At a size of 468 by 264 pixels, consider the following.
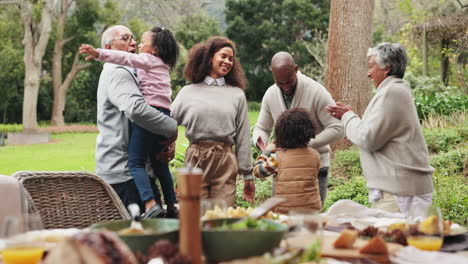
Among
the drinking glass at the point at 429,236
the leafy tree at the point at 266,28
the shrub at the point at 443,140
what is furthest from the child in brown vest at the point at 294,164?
the leafy tree at the point at 266,28

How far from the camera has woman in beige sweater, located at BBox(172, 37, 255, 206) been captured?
154 inches

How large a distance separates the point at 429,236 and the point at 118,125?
231 centimetres

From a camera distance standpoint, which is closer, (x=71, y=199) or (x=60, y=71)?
(x=71, y=199)

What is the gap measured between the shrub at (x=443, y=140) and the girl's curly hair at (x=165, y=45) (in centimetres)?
704

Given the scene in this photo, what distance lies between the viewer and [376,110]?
332 centimetres

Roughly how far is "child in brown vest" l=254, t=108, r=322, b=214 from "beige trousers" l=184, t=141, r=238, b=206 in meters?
0.23

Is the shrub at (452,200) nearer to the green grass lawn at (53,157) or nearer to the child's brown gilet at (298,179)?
the child's brown gilet at (298,179)

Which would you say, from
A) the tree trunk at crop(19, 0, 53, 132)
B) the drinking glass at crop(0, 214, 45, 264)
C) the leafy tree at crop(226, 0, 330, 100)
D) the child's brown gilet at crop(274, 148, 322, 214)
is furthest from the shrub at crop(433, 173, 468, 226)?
the leafy tree at crop(226, 0, 330, 100)

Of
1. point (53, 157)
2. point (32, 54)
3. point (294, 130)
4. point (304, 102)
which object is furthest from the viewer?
point (32, 54)

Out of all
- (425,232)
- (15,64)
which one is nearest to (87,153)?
(15,64)

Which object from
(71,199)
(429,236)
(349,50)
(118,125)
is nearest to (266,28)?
(349,50)

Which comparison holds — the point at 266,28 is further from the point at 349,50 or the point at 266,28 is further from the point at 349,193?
the point at 349,193

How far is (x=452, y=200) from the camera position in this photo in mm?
6230

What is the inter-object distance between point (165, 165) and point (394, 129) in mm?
1588
